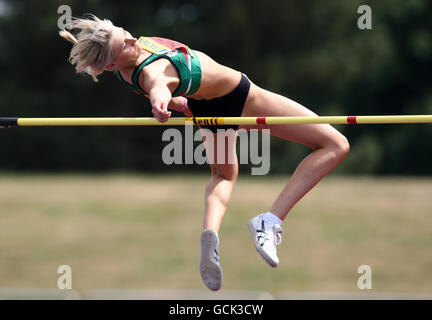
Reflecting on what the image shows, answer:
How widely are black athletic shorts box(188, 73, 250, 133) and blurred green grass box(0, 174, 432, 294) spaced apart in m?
14.5

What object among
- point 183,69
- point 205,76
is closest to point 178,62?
point 183,69

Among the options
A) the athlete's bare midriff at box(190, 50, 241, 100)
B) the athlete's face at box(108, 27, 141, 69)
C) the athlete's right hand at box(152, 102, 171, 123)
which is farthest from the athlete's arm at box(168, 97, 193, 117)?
the athlete's right hand at box(152, 102, 171, 123)

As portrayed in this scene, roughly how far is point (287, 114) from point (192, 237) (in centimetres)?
1633

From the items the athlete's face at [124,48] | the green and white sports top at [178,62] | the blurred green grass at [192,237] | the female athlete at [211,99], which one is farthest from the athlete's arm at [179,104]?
the blurred green grass at [192,237]

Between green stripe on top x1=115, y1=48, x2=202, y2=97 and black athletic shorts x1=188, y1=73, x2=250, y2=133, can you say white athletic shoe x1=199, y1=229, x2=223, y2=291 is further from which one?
green stripe on top x1=115, y1=48, x2=202, y2=97

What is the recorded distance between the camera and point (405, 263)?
797 inches

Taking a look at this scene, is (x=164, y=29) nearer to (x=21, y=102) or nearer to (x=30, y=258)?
(x=21, y=102)

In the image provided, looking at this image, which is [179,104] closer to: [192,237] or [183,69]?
[183,69]

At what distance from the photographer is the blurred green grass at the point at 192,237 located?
2044 cm

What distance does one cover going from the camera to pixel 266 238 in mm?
5438

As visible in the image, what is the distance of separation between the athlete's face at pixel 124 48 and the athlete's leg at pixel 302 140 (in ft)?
3.07
